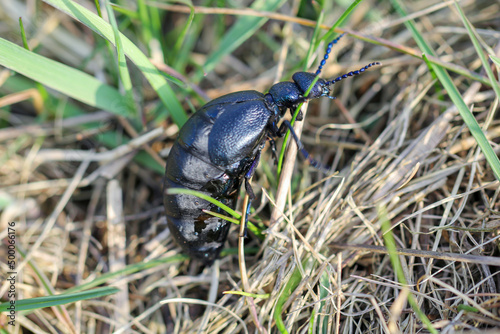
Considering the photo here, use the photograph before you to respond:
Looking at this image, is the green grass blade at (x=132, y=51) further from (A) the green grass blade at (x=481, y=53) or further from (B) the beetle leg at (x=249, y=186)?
(A) the green grass blade at (x=481, y=53)

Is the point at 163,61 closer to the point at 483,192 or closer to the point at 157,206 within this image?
the point at 157,206

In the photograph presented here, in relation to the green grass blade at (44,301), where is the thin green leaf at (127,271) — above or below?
below

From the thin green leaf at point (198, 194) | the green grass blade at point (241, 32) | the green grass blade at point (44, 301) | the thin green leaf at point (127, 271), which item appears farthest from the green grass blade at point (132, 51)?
the green grass blade at point (44, 301)

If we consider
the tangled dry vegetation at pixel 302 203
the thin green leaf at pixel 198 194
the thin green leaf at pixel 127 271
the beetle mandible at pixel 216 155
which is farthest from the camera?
the thin green leaf at pixel 127 271

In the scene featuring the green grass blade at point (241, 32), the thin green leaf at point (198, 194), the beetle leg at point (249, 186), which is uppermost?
the green grass blade at point (241, 32)

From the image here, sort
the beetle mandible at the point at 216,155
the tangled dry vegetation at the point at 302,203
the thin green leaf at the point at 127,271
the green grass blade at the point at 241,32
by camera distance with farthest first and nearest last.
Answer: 1. the green grass blade at the point at 241,32
2. the thin green leaf at the point at 127,271
3. the beetle mandible at the point at 216,155
4. the tangled dry vegetation at the point at 302,203

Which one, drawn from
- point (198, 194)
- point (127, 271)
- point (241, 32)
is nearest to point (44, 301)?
point (127, 271)
